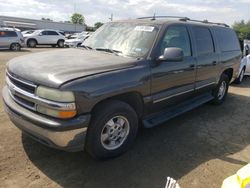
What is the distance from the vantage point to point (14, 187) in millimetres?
3156

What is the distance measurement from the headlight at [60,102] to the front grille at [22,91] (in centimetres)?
21

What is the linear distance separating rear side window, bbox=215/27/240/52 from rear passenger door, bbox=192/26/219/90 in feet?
1.53

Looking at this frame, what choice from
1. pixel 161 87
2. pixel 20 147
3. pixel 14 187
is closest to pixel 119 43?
pixel 161 87

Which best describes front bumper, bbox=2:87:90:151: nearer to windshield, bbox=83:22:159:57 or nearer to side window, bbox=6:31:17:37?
windshield, bbox=83:22:159:57

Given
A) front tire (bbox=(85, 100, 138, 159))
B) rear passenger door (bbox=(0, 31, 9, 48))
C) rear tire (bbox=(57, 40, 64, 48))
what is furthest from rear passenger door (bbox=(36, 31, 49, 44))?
front tire (bbox=(85, 100, 138, 159))

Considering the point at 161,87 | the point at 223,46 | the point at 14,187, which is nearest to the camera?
the point at 14,187

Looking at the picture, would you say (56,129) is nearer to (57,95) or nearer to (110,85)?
(57,95)

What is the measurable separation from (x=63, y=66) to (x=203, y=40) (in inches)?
126

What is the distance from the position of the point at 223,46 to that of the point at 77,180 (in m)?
4.76

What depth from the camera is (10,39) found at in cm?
2062

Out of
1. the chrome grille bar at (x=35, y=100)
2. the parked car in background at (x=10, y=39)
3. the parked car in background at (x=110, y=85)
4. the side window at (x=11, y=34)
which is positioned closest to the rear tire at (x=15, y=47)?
the parked car in background at (x=10, y=39)

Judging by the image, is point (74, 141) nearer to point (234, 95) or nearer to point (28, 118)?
point (28, 118)

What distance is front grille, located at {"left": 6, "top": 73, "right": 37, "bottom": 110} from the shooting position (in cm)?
334

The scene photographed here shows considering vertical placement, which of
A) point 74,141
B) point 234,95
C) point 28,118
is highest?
point 28,118
